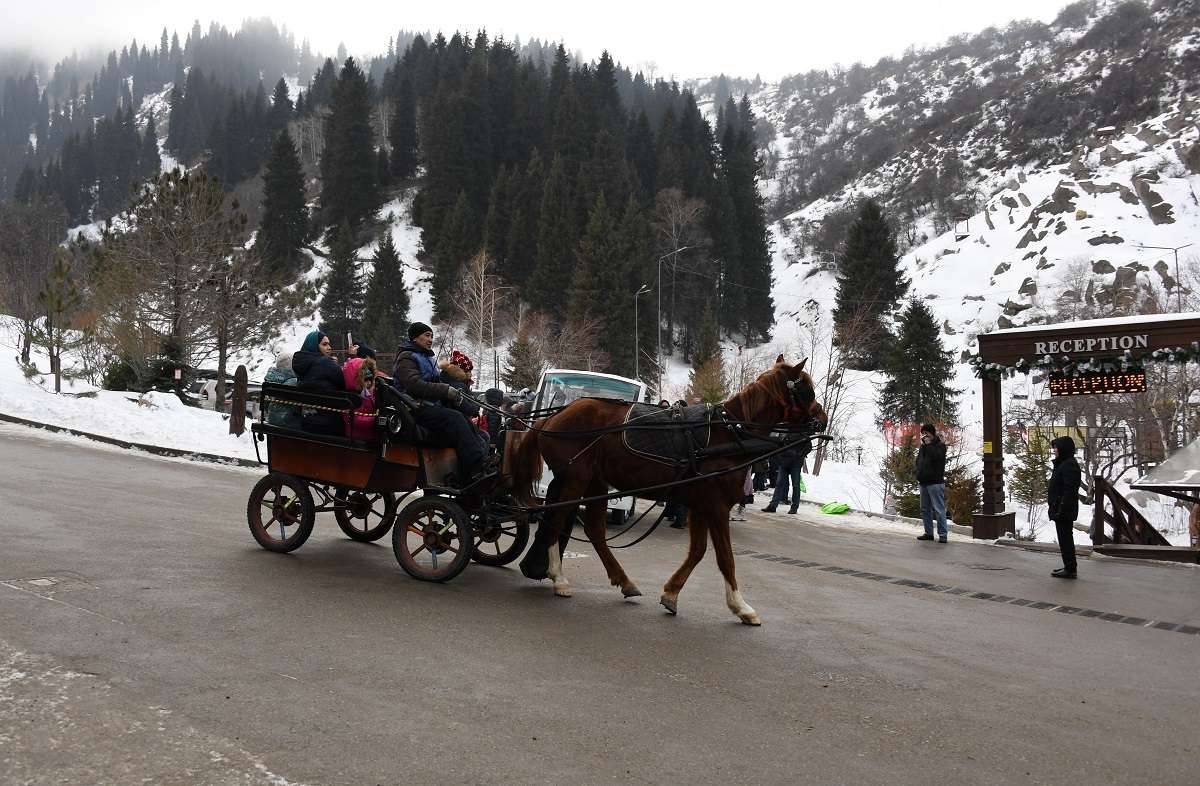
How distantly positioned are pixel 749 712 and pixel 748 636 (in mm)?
1959

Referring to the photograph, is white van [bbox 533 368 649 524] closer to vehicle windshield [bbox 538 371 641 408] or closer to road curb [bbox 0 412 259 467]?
vehicle windshield [bbox 538 371 641 408]

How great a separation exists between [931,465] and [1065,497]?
5.09 m

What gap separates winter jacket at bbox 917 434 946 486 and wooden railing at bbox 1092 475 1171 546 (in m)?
2.57

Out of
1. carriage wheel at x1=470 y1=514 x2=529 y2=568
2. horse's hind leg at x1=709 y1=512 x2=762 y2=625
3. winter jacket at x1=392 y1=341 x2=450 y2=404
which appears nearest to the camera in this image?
horse's hind leg at x1=709 y1=512 x2=762 y2=625

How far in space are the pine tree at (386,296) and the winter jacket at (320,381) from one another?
193ft

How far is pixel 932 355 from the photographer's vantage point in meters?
53.9

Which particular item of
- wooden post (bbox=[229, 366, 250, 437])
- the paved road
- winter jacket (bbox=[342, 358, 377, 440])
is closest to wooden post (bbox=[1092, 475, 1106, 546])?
the paved road

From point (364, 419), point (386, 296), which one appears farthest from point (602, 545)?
point (386, 296)

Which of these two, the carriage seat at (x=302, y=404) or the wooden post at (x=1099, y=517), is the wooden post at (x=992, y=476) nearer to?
the wooden post at (x=1099, y=517)

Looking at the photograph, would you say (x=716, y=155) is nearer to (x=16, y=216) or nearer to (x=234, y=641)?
(x=16, y=216)

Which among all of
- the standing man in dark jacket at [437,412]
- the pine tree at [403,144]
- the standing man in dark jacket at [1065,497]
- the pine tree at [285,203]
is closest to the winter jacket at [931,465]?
the standing man in dark jacket at [1065,497]

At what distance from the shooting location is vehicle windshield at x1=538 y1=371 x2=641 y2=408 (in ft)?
52.0

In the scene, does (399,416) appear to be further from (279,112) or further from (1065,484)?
(279,112)

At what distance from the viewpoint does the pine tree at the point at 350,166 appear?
92000 millimetres
